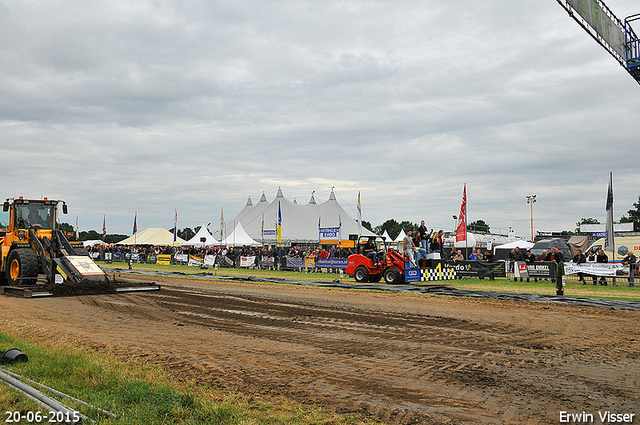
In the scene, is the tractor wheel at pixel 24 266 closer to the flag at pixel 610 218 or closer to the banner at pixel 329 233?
the flag at pixel 610 218

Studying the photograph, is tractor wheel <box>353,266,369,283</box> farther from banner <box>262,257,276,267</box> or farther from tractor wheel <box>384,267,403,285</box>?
banner <box>262,257,276,267</box>

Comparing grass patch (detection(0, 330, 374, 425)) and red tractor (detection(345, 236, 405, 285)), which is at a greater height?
red tractor (detection(345, 236, 405, 285))

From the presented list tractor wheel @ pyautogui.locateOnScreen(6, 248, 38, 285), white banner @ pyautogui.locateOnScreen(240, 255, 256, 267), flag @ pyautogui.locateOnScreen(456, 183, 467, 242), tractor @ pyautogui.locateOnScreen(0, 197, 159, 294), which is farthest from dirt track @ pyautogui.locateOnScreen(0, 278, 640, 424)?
white banner @ pyautogui.locateOnScreen(240, 255, 256, 267)

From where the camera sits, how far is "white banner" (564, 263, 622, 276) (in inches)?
761

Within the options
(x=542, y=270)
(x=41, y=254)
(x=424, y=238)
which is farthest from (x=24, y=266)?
(x=542, y=270)

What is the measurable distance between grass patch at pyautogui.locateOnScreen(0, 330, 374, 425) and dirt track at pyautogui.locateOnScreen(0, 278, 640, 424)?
0.30m

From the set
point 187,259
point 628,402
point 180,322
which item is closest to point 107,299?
point 180,322

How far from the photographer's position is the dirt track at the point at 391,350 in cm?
476

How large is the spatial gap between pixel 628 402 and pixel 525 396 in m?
0.95

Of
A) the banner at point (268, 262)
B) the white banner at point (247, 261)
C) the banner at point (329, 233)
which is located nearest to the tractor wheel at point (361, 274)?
the banner at point (268, 262)

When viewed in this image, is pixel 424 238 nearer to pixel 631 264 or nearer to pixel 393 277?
pixel 393 277

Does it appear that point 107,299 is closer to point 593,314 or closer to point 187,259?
point 593,314

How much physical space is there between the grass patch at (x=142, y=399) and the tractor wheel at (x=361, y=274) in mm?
14601

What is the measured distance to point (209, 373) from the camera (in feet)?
18.7
